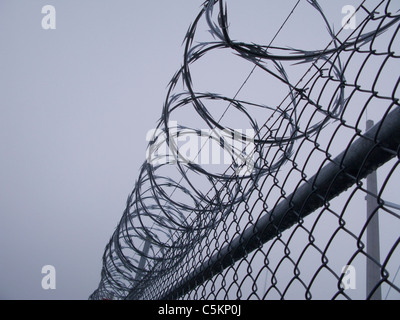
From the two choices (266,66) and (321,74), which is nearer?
(321,74)

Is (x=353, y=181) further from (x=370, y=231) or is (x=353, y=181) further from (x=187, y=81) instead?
(x=370, y=231)

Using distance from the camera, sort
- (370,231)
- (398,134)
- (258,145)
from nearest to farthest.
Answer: (398,134) → (258,145) → (370,231)
